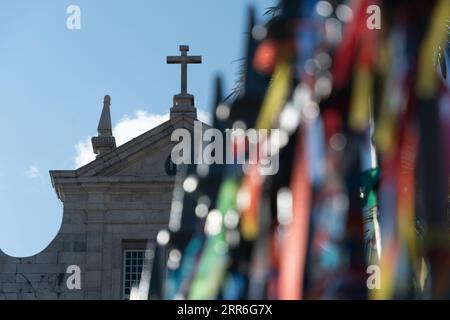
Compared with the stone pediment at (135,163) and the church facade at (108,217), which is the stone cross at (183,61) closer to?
the church facade at (108,217)

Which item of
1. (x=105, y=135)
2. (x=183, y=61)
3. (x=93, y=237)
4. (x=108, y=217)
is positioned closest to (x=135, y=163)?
(x=105, y=135)

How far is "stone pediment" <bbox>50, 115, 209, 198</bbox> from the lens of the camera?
31.2 meters

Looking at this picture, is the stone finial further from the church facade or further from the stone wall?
the stone wall

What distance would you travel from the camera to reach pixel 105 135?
32.0 metres

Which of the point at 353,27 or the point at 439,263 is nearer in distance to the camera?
the point at 439,263

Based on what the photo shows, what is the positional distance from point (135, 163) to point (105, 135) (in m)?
1.12

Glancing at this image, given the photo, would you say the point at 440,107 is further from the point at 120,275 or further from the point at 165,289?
the point at 120,275

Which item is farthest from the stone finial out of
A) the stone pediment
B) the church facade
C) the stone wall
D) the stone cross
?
the stone cross

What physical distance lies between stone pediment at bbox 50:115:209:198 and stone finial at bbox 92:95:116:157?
1.50ft

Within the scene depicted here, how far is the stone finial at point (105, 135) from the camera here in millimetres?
31859

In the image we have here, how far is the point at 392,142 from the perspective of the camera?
10.3 meters

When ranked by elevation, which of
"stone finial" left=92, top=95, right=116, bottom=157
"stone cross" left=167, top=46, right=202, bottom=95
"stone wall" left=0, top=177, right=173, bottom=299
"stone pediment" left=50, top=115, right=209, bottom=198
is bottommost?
"stone wall" left=0, top=177, right=173, bottom=299

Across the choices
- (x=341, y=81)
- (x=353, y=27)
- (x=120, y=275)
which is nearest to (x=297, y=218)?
(x=341, y=81)
